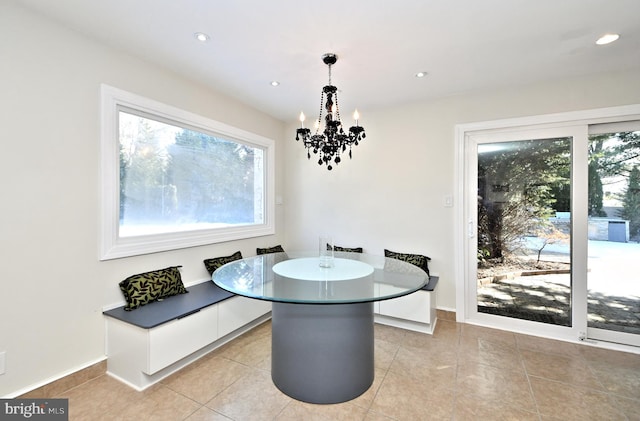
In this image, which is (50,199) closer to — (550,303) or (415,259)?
(415,259)

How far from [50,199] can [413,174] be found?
3318 millimetres

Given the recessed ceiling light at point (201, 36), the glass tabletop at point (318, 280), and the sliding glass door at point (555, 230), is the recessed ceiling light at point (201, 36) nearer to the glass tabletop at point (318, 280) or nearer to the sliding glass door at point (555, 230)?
the glass tabletop at point (318, 280)

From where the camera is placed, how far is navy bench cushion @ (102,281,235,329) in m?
1.96

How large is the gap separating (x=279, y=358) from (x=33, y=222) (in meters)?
1.83

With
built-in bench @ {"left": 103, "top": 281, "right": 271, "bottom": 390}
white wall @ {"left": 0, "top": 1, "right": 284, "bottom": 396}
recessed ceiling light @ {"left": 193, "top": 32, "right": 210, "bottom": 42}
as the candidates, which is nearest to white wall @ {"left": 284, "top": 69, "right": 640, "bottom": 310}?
built-in bench @ {"left": 103, "top": 281, "right": 271, "bottom": 390}

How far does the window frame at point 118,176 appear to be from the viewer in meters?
2.11

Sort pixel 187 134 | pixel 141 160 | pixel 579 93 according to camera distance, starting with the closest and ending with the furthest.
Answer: pixel 141 160 → pixel 579 93 → pixel 187 134

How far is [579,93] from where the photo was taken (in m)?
2.63

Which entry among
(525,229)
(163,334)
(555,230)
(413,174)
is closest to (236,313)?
(163,334)

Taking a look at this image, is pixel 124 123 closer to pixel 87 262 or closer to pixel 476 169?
pixel 87 262

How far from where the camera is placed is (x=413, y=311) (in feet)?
9.14

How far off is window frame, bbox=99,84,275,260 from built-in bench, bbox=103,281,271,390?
0.49 meters

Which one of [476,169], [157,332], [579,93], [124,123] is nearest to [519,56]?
[579,93]

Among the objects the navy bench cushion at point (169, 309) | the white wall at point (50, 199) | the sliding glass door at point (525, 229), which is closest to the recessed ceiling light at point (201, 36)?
the white wall at point (50, 199)
